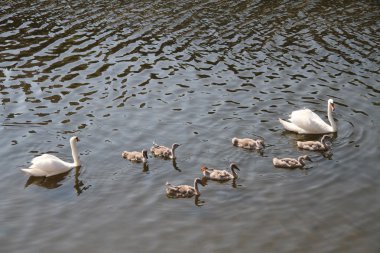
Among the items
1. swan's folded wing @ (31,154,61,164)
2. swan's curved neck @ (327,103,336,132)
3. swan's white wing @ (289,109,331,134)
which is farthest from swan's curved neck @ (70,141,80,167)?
swan's curved neck @ (327,103,336,132)

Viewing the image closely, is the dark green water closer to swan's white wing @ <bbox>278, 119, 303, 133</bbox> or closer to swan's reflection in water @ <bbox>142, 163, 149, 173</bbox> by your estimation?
swan's reflection in water @ <bbox>142, 163, 149, 173</bbox>

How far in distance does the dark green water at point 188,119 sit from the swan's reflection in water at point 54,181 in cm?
5

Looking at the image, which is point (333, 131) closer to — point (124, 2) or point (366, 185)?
point (366, 185)

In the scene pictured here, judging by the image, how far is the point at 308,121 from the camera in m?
20.5

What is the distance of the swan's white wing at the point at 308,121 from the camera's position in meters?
20.4

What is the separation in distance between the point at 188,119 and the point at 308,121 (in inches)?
159

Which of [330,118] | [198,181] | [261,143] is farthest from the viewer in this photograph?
[330,118]

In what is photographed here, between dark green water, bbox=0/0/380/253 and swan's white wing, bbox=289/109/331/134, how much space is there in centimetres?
39

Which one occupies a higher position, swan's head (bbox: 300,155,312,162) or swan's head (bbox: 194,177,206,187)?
swan's head (bbox: 194,177,206,187)

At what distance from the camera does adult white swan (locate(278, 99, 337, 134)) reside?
20.5m

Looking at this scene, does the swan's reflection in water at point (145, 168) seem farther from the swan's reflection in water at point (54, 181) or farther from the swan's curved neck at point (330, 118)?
the swan's curved neck at point (330, 118)

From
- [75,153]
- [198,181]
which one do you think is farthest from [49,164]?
[198,181]

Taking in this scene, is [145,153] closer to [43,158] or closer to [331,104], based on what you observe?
[43,158]

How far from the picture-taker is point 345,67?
83.8 feet
